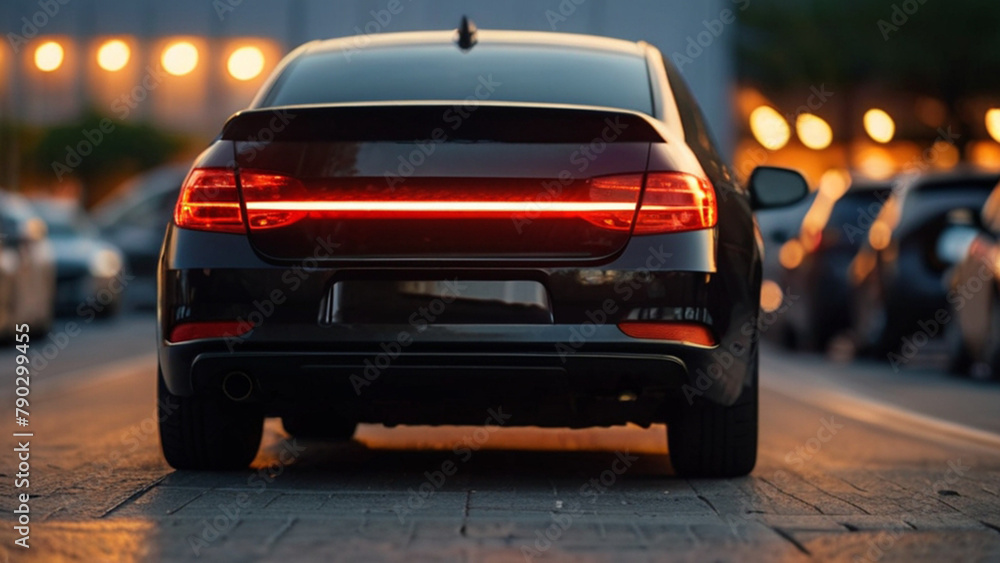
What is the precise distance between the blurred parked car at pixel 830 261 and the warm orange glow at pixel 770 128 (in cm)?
1449

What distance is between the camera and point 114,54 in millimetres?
41562

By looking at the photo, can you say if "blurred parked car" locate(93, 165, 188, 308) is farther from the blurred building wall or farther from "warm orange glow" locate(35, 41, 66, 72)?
"warm orange glow" locate(35, 41, 66, 72)

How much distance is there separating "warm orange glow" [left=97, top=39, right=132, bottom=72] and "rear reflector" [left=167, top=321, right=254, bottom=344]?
36334 millimetres

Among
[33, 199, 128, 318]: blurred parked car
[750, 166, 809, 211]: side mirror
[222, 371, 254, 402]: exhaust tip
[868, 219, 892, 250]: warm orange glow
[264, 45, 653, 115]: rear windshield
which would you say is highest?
[264, 45, 653, 115]: rear windshield

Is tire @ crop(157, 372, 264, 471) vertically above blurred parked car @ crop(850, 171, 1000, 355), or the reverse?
tire @ crop(157, 372, 264, 471)

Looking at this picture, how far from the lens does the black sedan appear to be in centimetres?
558

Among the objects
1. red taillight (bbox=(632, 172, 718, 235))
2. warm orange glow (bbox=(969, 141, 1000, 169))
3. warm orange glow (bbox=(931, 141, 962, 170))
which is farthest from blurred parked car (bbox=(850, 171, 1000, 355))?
warm orange glow (bbox=(969, 141, 1000, 169))

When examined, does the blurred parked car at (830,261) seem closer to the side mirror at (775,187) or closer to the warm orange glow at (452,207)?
the side mirror at (775,187)

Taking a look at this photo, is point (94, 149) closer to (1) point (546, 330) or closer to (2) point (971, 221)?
(2) point (971, 221)

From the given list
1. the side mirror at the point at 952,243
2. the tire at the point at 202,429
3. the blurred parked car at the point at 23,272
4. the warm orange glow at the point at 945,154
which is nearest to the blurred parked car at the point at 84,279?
the blurred parked car at the point at 23,272

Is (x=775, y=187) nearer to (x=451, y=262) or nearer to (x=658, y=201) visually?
(x=658, y=201)

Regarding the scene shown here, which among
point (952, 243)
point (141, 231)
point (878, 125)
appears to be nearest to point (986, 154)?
point (878, 125)

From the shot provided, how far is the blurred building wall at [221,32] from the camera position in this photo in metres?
34.8

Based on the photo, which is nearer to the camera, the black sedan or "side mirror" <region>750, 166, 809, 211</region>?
the black sedan
